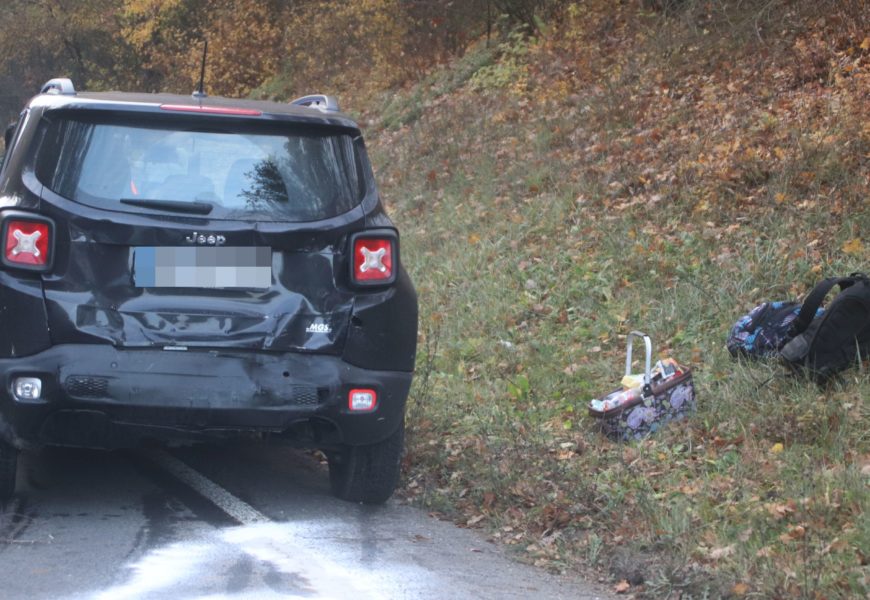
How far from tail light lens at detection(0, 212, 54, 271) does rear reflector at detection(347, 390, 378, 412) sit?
1473 millimetres

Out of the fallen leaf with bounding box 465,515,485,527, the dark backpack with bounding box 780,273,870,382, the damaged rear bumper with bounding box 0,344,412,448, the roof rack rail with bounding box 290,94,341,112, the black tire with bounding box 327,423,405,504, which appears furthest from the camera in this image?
the dark backpack with bounding box 780,273,870,382

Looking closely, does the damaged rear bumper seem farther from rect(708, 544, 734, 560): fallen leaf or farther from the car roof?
rect(708, 544, 734, 560): fallen leaf

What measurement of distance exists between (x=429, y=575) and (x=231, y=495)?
158 centimetres

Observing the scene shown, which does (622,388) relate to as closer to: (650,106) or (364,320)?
(364,320)

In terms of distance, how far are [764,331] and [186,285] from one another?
3.70 meters

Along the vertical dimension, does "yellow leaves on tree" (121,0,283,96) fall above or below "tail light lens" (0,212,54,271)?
above

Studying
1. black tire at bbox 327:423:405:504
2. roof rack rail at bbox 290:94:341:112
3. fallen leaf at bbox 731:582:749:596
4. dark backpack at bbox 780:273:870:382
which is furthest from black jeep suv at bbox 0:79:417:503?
dark backpack at bbox 780:273:870:382

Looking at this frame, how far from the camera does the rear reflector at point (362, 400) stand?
225 inches

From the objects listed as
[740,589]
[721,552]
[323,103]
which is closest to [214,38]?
[323,103]

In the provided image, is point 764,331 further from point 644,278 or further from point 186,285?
point 186,285

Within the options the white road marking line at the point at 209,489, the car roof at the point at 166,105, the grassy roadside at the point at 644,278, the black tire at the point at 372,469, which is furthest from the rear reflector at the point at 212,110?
the grassy roadside at the point at 644,278

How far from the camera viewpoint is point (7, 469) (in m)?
5.88

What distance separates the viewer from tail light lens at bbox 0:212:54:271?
540 centimetres

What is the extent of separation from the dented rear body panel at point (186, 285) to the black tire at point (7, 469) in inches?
5.9
